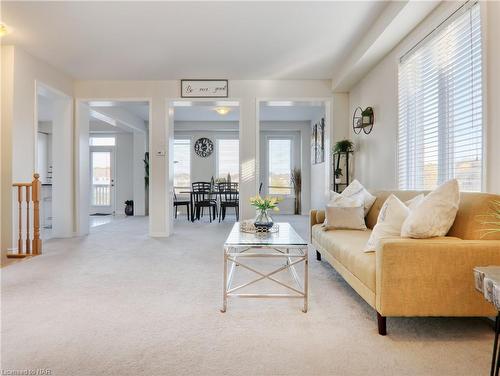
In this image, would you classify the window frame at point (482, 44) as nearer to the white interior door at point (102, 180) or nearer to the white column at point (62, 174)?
the white column at point (62, 174)

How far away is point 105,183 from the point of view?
9.51 metres

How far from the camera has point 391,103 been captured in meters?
3.84

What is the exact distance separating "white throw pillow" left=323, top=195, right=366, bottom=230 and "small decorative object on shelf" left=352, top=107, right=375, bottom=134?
5.36 feet

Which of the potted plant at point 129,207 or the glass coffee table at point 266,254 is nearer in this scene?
the glass coffee table at point 266,254

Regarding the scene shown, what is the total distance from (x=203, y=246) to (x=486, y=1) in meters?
3.90

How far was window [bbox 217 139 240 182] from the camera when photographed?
358 inches

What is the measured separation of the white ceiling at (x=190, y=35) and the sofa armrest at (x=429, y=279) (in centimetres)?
249

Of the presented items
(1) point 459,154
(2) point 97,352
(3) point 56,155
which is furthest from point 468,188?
(3) point 56,155

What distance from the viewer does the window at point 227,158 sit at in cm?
910

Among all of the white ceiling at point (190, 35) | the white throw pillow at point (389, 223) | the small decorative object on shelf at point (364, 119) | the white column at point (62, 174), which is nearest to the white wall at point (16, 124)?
the white ceiling at point (190, 35)

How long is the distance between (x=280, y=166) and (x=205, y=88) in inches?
167

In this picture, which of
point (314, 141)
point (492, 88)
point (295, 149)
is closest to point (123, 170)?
point (295, 149)

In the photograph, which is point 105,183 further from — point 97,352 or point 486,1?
point 486,1

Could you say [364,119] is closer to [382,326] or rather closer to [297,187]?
[382,326]
